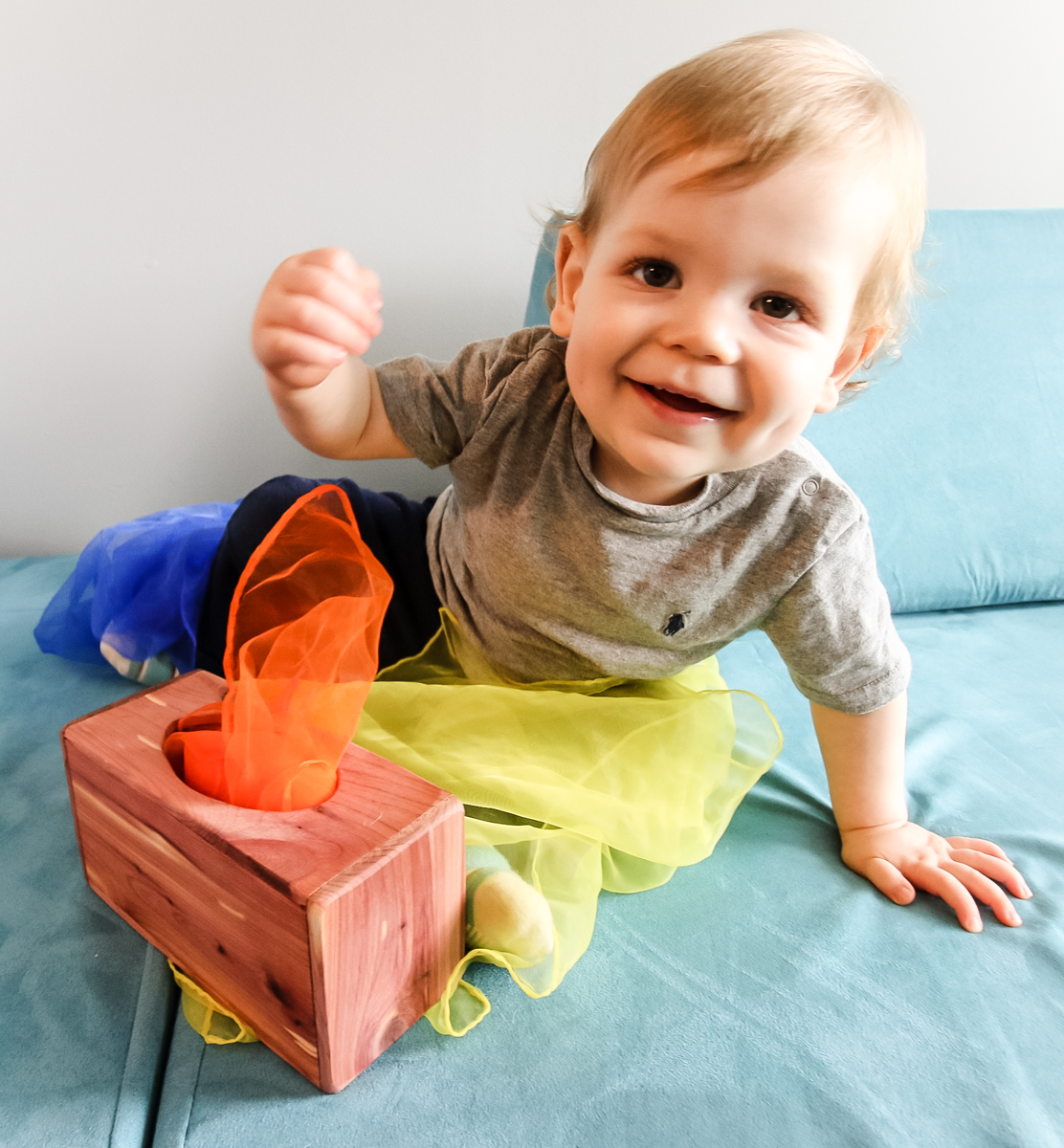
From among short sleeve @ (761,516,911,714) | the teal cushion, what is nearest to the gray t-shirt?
Result: short sleeve @ (761,516,911,714)

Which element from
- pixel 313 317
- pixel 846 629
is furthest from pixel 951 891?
pixel 313 317

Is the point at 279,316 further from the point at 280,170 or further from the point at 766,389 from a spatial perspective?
the point at 280,170

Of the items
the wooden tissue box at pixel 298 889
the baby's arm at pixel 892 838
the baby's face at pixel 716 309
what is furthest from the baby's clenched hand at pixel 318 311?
the baby's arm at pixel 892 838

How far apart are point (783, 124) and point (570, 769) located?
0.46 metres

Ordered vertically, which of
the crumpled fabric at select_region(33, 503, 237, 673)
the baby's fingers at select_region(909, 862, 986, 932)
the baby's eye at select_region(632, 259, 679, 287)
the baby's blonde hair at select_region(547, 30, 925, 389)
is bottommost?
the crumpled fabric at select_region(33, 503, 237, 673)

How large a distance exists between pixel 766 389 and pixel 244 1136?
1.67 ft

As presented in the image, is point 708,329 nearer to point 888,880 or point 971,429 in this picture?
point 888,880

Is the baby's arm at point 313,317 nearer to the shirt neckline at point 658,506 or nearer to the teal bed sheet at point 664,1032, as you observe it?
the shirt neckline at point 658,506

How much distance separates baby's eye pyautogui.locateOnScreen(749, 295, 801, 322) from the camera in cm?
53

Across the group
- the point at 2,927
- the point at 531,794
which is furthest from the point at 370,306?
the point at 2,927

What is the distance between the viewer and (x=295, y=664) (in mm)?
514

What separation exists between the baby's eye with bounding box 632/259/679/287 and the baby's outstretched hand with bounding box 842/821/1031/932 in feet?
1.42

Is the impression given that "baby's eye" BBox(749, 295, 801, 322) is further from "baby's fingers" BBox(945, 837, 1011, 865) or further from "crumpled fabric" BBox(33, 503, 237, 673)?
"crumpled fabric" BBox(33, 503, 237, 673)

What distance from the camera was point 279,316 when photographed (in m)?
0.53
